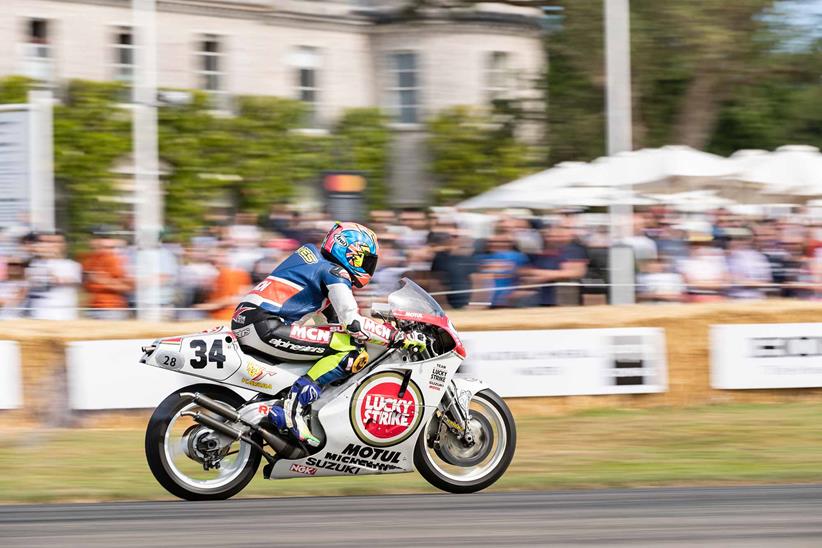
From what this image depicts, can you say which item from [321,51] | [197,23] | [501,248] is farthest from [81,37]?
[501,248]

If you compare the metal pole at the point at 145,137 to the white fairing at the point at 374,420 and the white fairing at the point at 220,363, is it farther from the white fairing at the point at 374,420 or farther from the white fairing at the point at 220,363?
the white fairing at the point at 374,420

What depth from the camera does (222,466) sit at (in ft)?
28.6

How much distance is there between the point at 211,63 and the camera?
33.5 metres

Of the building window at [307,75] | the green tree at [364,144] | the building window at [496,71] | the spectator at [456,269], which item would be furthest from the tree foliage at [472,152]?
the spectator at [456,269]

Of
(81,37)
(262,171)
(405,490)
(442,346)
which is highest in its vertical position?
(81,37)

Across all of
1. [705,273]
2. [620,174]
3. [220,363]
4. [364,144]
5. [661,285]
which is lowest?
[220,363]

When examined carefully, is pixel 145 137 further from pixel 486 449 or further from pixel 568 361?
pixel 486 449

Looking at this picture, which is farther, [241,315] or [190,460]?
[241,315]

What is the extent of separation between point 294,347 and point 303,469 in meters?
0.74

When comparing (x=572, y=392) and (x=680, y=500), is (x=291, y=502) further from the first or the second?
(x=572, y=392)

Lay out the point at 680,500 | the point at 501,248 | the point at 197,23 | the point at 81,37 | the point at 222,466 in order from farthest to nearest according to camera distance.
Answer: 1. the point at 197,23
2. the point at 81,37
3. the point at 501,248
4. the point at 222,466
5. the point at 680,500

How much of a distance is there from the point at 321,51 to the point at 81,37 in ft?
21.6

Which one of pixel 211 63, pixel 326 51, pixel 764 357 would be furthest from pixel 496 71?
pixel 764 357

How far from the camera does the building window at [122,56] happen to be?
31.4 metres
